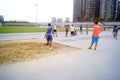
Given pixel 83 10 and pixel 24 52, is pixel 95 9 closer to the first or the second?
pixel 83 10

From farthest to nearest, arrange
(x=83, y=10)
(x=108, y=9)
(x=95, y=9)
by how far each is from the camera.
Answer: (x=108, y=9) → (x=83, y=10) → (x=95, y=9)

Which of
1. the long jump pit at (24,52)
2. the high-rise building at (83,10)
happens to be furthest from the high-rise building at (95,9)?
the long jump pit at (24,52)

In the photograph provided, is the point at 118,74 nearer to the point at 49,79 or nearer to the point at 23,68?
the point at 49,79

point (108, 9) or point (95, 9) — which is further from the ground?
point (108, 9)

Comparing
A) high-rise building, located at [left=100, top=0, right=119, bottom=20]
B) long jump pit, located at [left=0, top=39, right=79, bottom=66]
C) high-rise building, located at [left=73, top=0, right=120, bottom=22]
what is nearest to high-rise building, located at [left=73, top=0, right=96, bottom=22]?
high-rise building, located at [left=73, top=0, right=120, bottom=22]

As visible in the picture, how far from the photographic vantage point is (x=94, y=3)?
296 feet

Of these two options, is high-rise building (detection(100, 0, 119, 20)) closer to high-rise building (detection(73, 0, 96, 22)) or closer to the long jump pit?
high-rise building (detection(73, 0, 96, 22))

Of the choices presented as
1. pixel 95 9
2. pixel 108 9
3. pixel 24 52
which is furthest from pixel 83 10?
pixel 24 52

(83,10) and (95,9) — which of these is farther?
(83,10)

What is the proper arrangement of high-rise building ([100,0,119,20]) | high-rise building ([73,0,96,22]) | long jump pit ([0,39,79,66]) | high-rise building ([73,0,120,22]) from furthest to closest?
high-rise building ([100,0,119,20]), high-rise building ([73,0,120,22]), high-rise building ([73,0,96,22]), long jump pit ([0,39,79,66])

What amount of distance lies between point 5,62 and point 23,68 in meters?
1.38

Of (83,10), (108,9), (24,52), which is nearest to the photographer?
(24,52)

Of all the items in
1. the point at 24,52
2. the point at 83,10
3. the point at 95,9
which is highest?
the point at 95,9

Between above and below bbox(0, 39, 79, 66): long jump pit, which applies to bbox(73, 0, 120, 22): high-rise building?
above
